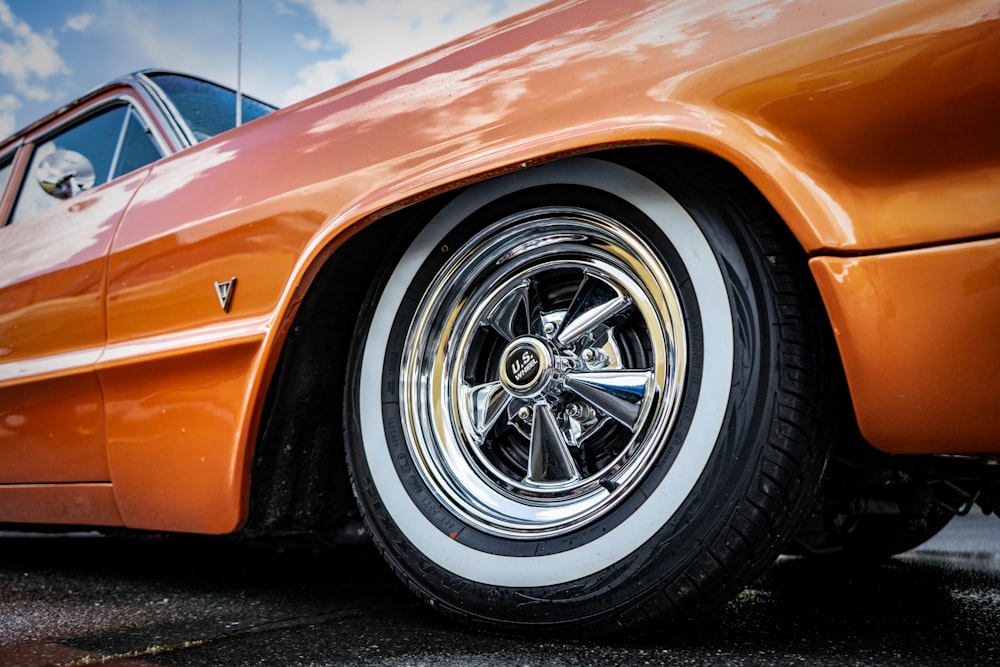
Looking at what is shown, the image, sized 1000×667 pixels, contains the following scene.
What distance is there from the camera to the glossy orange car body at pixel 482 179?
925 mm

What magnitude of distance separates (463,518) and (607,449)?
0.93 ft

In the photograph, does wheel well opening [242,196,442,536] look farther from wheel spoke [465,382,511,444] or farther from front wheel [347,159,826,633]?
wheel spoke [465,382,511,444]

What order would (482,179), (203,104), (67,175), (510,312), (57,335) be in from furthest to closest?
(203,104), (67,175), (57,335), (510,312), (482,179)

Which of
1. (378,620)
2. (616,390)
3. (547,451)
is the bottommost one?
(378,620)

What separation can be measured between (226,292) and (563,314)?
68cm

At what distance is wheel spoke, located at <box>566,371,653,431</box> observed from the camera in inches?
50.4

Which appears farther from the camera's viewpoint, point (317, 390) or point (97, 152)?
point (97, 152)

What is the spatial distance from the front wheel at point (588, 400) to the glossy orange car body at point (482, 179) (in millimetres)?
104

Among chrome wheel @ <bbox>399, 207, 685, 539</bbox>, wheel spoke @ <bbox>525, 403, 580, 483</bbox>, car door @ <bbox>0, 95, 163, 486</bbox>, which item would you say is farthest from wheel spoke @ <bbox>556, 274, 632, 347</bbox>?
car door @ <bbox>0, 95, 163, 486</bbox>

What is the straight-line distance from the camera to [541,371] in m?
1.36

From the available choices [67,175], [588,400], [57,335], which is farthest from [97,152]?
[588,400]

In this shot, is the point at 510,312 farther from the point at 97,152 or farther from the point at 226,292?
the point at 97,152

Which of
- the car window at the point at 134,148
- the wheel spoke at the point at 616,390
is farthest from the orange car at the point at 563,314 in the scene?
the car window at the point at 134,148

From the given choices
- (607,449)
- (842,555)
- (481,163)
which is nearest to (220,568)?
(607,449)
